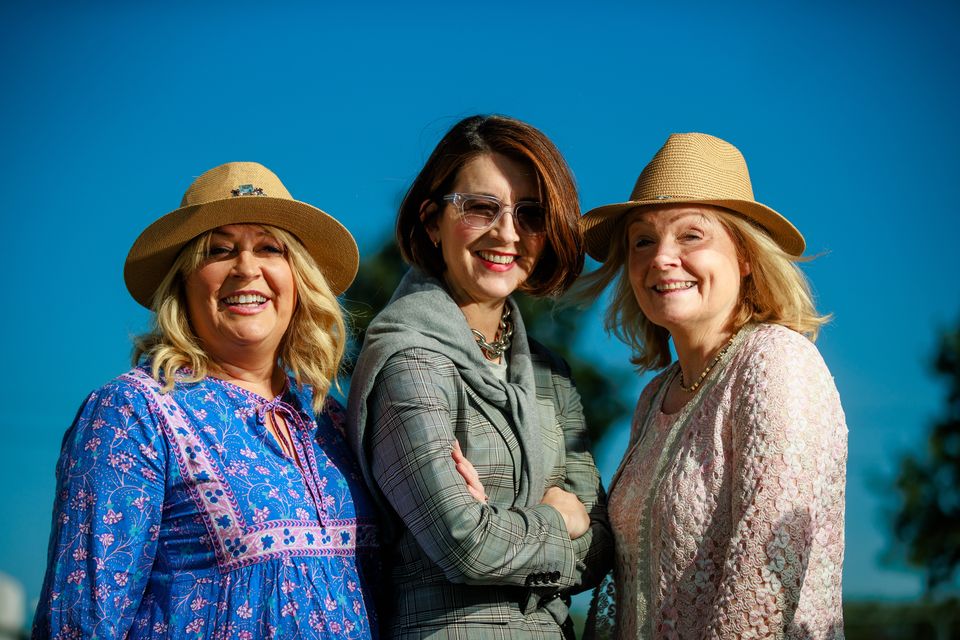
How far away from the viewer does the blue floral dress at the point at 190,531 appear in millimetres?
2865

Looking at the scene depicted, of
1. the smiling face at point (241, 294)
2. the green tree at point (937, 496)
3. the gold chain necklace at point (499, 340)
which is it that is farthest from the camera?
the green tree at point (937, 496)

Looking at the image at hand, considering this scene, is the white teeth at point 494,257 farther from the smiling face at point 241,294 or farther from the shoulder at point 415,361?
the smiling face at point 241,294

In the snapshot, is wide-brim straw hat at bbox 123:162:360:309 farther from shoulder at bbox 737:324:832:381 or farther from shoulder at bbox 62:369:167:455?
shoulder at bbox 737:324:832:381

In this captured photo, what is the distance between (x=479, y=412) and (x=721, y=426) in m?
0.80

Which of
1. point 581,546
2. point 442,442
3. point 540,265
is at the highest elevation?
point 540,265

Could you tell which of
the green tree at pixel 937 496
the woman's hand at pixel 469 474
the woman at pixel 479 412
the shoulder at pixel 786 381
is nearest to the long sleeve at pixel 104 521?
the woman at pixel 479 412

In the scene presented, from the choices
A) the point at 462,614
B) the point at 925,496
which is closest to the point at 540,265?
the point at 462,614

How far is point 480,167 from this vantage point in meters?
3.55

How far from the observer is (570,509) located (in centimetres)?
347

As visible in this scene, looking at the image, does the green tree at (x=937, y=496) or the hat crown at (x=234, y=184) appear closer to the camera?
the hat crown at (x=234, y=184)

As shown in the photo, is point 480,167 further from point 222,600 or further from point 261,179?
point 222,600

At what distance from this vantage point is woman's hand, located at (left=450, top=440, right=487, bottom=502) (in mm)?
3199

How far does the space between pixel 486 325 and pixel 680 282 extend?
0.72 meters

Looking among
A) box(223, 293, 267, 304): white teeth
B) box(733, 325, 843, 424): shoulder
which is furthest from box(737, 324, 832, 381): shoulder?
box(223, 293, 267, 304): white teeth
